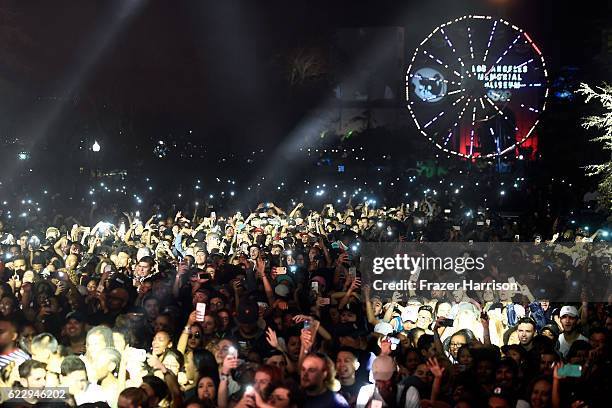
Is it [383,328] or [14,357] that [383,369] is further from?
[14,357]

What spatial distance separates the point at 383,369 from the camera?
5.36 meters

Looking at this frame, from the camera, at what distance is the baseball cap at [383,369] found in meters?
5.33

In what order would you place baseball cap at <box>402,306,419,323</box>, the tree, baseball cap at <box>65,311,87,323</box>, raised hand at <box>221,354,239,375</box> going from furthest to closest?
the tree, baseball cap at <box>402,306,419,323</box>, baseball cap at <box>65,311,87,323</box>, raised hand at <box>221,354,239,375</box>

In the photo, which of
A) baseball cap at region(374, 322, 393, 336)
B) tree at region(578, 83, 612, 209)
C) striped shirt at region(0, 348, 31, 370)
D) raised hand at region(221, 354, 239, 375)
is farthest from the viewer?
tree at region(578, 83, 612, 209)

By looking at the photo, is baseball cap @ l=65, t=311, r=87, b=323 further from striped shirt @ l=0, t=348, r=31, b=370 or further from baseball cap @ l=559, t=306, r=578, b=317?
baseball cap @ l=559, t=306, r=578, b=317

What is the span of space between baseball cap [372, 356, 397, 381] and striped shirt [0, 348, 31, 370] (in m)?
2.26

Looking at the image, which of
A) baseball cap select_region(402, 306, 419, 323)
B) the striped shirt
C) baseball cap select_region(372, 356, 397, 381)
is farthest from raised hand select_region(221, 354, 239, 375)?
baseball cap select_region(402, 306, 419, 323)

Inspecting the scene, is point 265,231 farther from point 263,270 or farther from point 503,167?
point 503,167

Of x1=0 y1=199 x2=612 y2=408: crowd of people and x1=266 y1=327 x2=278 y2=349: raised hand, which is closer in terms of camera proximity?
x1=0 y1=199 x2=612 y2=408: crowd of people

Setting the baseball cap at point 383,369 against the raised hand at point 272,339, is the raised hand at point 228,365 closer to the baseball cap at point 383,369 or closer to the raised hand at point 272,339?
the raised hand at point 272,339

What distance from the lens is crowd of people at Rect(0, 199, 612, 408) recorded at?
5148 millimetres

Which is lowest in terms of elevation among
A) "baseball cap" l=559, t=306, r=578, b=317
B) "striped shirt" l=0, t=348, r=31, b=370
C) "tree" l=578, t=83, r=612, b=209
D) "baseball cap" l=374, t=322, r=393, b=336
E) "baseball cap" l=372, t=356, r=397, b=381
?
"baseball cap" l=372, t=356, r=397, b=381

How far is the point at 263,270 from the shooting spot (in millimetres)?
8391

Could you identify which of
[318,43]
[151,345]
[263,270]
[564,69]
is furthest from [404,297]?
[318,43]
